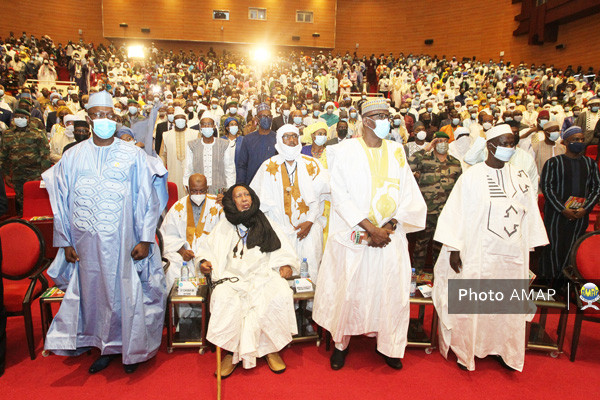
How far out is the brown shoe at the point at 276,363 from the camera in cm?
339

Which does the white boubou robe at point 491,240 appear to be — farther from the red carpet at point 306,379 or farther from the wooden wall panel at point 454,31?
the wooden wall panel at point 454,31

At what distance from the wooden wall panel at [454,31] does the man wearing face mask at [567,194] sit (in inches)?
869

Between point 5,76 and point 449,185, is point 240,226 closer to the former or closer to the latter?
point 449,185

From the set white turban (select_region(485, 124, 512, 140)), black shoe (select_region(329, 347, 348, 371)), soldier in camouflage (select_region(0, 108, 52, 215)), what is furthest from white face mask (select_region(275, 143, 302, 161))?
soldier in camouflage (select_region(0, 108, 52, 215))

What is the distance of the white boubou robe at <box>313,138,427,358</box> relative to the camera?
339 centimetres

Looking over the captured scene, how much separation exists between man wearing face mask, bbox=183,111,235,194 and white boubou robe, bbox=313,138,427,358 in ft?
9.62

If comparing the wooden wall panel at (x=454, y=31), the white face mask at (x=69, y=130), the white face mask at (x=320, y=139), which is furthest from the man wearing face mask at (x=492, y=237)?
the wooden wall panel at (x=454, y=31)

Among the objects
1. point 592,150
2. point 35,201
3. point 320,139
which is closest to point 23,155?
point 35,201

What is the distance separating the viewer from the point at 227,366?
11.1 feet

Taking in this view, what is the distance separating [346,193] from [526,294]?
1772 millimetres

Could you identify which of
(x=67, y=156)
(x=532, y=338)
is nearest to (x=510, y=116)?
(x=532, y=338)

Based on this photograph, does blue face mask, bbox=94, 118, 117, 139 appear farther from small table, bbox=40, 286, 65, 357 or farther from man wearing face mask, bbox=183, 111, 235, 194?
man wearing face mask, bbox=183, 111, 235, 194

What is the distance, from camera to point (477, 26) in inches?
1133

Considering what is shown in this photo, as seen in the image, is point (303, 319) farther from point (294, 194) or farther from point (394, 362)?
point (294, 194)
